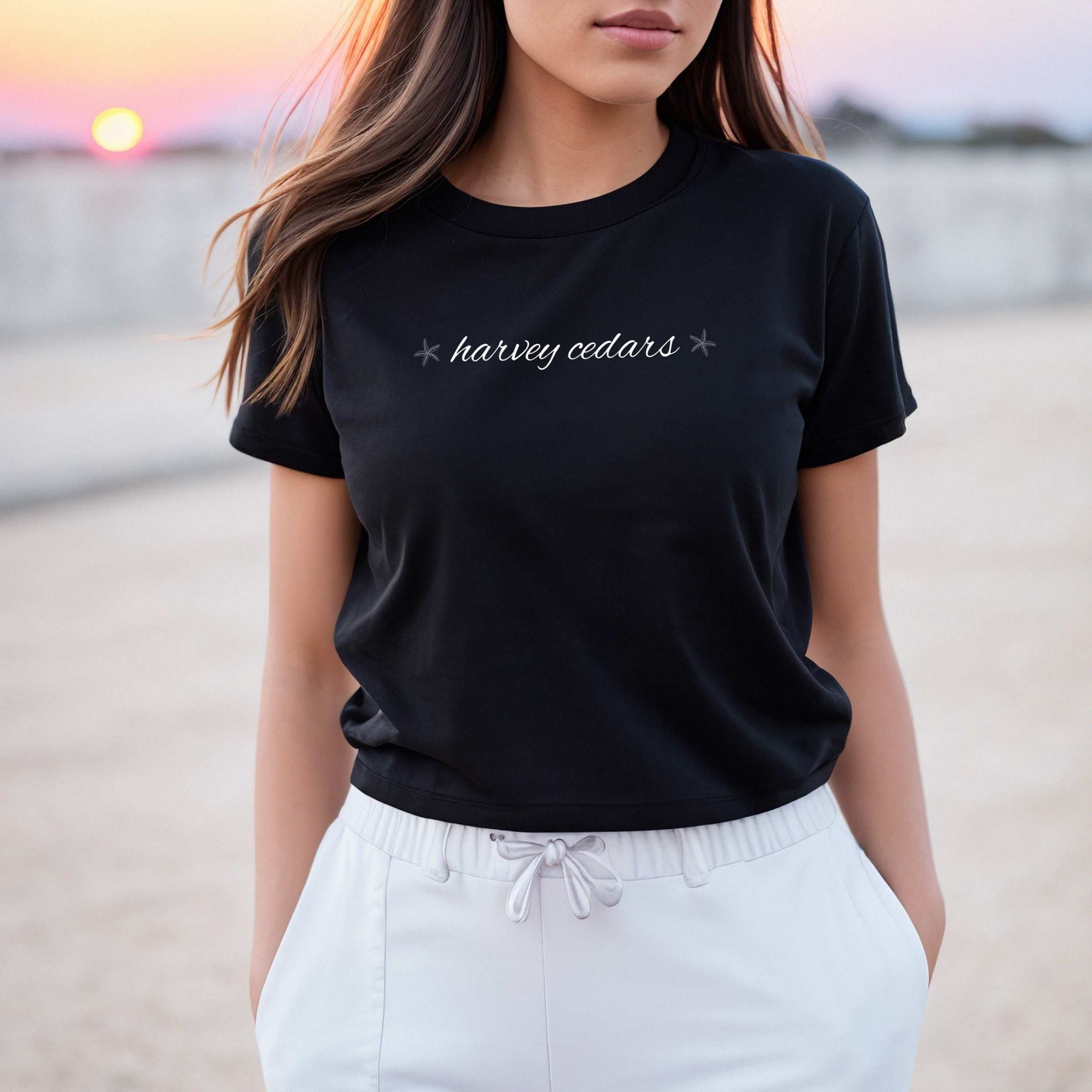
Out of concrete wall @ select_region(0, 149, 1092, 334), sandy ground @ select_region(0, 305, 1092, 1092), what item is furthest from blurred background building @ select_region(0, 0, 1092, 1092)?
concrete wall @ select_region(0, 149, 1092, 334)

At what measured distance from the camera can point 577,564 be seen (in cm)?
99

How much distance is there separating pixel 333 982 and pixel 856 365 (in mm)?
686

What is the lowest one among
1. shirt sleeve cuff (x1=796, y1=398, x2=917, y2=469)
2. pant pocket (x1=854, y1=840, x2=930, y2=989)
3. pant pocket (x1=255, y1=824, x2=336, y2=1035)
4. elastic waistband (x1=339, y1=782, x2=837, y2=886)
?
pant pocket (x1=255, y1=824, x2=336, y2=1035)

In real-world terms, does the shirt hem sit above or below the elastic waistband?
above

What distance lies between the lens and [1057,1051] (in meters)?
2.84

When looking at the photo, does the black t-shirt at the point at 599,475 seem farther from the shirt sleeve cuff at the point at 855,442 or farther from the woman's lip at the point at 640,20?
the woman's lip at the point at 640,20

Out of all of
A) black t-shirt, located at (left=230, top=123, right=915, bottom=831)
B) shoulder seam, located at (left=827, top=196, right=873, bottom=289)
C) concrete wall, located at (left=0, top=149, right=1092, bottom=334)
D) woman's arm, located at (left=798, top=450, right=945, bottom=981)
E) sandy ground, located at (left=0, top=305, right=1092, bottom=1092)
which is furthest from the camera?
concrete wall, located at (left=0, top=149, right=1092, bottom=334)

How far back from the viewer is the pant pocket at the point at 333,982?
1047 mm

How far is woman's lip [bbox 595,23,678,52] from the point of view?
1.00 meters

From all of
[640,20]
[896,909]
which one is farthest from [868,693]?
[640,20]

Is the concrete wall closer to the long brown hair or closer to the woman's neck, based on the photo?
the long brown hair

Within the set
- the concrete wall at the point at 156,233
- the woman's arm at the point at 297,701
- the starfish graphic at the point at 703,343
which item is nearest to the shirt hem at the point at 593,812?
the woman's arm at the point at 297,701

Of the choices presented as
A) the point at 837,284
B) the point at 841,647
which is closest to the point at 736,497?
the point at 837,284

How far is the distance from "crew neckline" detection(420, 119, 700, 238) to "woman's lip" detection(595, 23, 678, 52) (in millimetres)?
115
